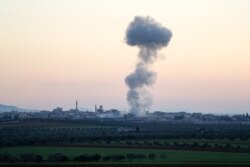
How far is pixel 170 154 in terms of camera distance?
43.9 meters

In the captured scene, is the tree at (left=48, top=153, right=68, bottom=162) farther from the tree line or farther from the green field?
the green field

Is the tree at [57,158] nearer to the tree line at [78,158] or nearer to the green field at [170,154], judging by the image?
the tree line at [78,158]

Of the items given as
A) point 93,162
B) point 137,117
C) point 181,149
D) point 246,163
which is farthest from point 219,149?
point 137,117

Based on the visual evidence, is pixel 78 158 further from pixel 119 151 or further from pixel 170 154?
pixel 170 154

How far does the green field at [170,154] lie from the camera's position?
39000mm

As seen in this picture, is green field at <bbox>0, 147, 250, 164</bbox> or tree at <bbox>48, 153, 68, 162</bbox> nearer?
green field at <bbox>0, 147, 250, 164</bbox>

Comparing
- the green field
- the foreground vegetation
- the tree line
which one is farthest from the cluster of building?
the tree line

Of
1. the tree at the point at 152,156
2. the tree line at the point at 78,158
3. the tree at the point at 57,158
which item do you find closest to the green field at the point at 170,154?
the tree at the point at 152,156

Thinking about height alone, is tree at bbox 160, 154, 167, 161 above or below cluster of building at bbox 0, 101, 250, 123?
below

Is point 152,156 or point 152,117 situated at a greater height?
point 152,117

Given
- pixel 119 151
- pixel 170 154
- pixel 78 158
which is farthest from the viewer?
pixel 119 151

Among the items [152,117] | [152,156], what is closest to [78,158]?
[152,156]

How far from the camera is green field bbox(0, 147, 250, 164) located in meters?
39.0

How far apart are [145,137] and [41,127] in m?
24.1
